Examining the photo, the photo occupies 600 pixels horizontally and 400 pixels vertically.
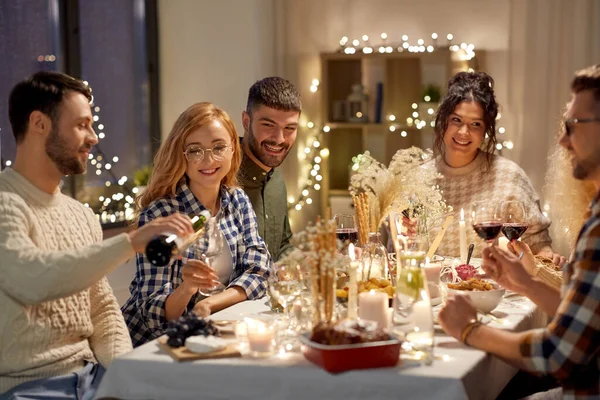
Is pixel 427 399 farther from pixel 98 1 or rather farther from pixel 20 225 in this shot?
pixel 98 1

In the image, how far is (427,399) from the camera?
76.4 inches

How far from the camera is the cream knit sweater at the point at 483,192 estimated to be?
3.84 m

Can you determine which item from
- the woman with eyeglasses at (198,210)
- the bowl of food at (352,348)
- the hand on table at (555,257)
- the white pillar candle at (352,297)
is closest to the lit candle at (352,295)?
the white pillar candle at (352,297)

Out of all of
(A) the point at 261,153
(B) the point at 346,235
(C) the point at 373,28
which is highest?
(C) the point at 373,28

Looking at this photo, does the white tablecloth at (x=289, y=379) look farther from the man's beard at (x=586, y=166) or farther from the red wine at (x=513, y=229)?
the red wine at (x=513, y=229)

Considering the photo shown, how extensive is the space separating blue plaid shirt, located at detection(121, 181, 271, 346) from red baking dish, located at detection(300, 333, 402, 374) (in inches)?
38.8

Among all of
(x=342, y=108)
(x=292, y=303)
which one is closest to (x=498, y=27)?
(x=342, y=108)

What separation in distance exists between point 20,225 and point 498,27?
181 inches

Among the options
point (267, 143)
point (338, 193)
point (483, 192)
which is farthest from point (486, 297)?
point (338, 193)

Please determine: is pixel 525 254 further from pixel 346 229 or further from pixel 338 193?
pixel 338 193

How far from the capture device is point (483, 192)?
403 centimetres

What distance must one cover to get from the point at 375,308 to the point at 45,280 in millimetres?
864

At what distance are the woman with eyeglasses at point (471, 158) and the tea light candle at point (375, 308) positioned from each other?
5.37 feet

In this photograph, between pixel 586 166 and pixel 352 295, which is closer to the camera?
pixel 586 166
